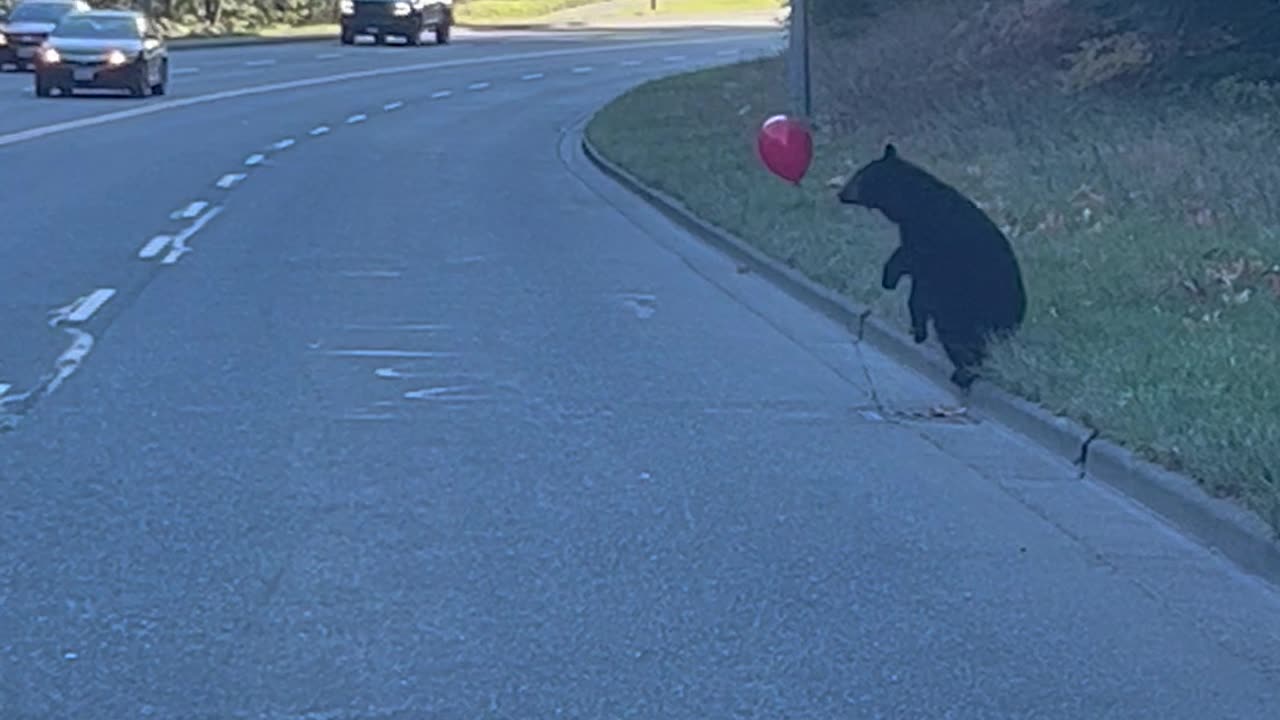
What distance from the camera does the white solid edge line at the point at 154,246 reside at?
15625 millimetres

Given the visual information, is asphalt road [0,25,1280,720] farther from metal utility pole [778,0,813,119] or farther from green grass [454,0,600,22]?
green grass [454,0,600,22]

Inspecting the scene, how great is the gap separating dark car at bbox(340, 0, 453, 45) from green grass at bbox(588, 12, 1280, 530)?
27929 mm

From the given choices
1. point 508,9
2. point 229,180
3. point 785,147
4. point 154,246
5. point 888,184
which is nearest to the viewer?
point 888,184

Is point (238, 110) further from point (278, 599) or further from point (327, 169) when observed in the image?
point (278, 599)

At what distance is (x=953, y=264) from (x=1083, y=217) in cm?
478

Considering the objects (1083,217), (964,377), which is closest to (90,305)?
(964,377)

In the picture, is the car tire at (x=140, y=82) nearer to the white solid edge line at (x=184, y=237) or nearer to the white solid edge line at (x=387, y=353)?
the white solid edge line at (x=184, y=237)

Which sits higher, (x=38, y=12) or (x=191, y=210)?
(x=38, y=12)

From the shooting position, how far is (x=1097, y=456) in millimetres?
8695

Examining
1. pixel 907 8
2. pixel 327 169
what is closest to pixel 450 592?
pixel 327 169

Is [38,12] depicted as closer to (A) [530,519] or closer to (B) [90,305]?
(B) [90,305]

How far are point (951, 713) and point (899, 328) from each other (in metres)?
6.29

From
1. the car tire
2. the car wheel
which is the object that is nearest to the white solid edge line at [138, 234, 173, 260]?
the car tire

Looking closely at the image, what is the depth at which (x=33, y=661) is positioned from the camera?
6043mm
